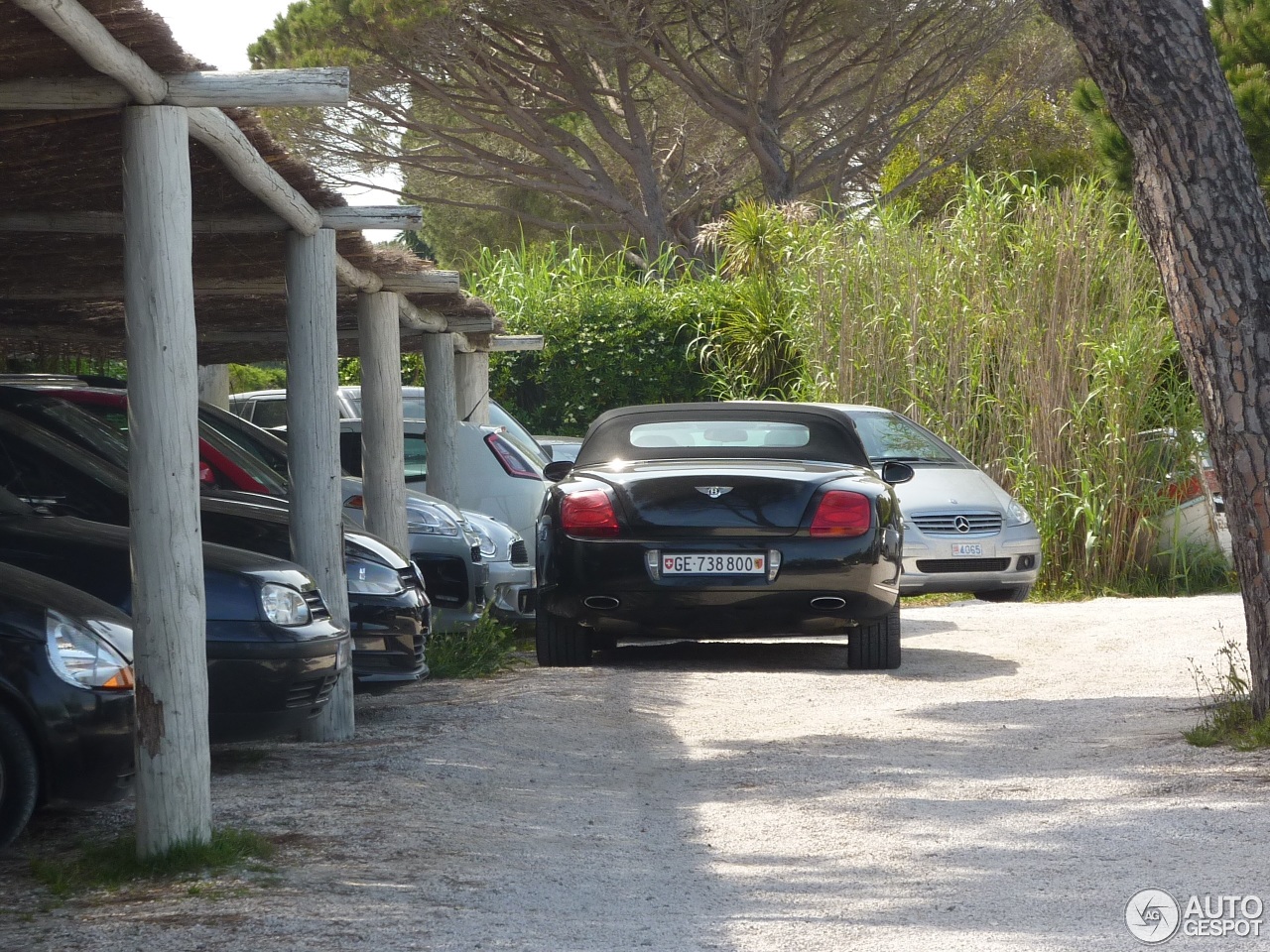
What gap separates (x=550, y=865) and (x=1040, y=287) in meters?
10.8

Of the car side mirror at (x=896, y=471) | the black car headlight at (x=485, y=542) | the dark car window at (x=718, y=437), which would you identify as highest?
the dark car window at (x=718, y=437)

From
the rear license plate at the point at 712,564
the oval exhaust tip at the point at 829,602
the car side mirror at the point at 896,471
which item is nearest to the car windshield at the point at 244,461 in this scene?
the rear license plate at the point at 712,564

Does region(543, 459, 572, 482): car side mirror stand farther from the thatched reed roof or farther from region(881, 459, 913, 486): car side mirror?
region(881, 459, 913, 486): car side mirror

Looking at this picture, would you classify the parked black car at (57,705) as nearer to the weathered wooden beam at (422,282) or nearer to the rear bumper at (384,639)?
the rear bumper at (384,639)

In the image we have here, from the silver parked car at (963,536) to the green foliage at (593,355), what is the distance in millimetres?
6235

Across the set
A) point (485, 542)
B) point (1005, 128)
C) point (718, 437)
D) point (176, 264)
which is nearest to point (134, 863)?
point (176, 264)

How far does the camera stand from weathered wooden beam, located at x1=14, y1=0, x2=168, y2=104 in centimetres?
447

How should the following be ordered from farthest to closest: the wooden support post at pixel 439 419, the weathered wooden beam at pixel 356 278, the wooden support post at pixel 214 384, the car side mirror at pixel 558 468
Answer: the wooden support post at pixel 214 384 < the wooden support post at pixel 439 419 < the car side mirror at pixel 558 468 < the weathered wooden beam at pixel 356 278

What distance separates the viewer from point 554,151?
27.6 metres

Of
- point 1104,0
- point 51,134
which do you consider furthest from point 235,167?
point 1104,0

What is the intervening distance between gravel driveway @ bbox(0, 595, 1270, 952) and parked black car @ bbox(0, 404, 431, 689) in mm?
356

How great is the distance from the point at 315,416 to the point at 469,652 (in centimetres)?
286

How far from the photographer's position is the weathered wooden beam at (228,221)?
22.7ft

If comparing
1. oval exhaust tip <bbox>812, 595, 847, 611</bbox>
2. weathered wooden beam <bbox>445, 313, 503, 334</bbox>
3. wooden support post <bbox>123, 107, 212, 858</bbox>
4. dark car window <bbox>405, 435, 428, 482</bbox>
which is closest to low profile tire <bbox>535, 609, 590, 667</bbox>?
oval exhaust tip <bbox>812, 595, 847, 611</bbox>
